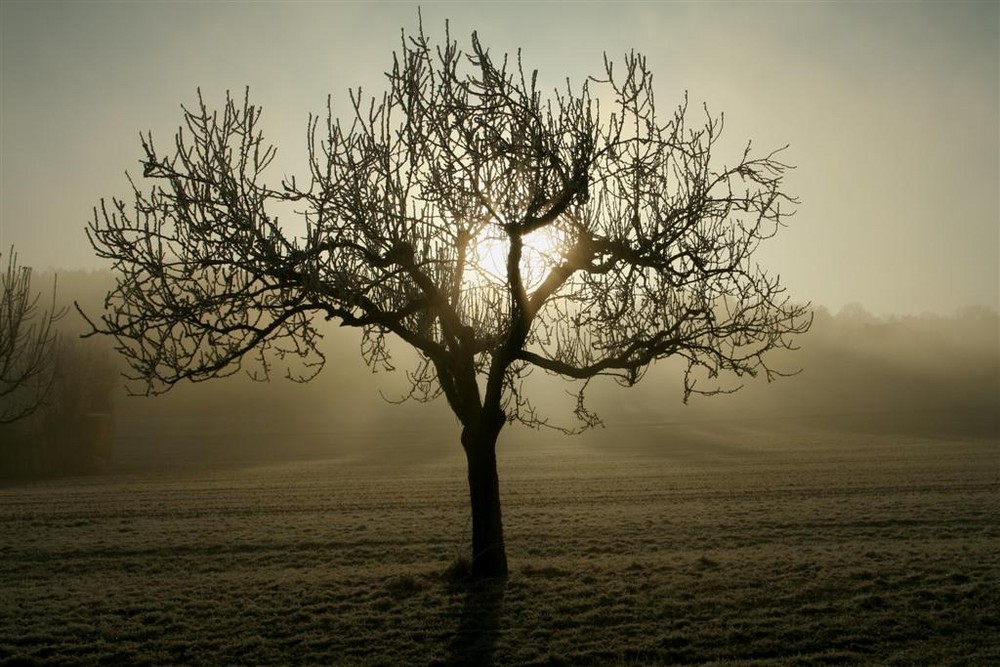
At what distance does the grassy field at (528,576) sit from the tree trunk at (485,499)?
Answer: 19.6 inches

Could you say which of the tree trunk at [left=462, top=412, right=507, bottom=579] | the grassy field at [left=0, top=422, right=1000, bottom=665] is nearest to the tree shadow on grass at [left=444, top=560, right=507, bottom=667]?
the grassy field at [left=0, top=422, right=1000, bottom=665]

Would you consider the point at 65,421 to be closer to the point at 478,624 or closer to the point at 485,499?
the point at 485,499

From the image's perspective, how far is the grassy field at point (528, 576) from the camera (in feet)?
29.1

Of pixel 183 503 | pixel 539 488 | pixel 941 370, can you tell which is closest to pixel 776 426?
pixel 941 370

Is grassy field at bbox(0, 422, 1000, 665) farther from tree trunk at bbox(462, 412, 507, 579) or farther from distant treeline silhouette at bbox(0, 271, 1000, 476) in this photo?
distant treeline silhouette at bbox(0, 271, 1000, 476)

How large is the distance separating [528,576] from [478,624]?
2.62m

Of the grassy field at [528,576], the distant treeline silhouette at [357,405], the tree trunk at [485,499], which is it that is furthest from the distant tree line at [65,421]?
the tree trunk at [485,499]

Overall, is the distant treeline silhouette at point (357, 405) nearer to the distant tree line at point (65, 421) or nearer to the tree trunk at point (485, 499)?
the distant tree line at point (65, 421)

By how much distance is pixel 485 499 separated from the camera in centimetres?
1169

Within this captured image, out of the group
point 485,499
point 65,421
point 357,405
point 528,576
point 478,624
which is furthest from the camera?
point 357,405

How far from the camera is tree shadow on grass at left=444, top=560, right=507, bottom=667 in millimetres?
8570

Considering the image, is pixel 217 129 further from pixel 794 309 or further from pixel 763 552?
pixel 763 552

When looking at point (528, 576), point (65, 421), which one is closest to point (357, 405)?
point (65, 421)

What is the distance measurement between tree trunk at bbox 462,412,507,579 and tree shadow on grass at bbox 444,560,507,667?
0.29m
